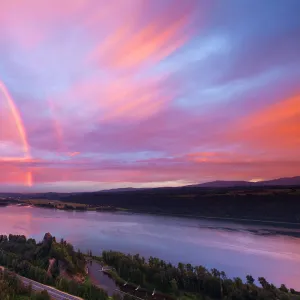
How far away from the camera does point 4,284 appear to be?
9.16 meters

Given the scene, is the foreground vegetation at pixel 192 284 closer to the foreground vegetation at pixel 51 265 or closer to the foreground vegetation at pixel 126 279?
the foreground vegetation at pixel 126 279

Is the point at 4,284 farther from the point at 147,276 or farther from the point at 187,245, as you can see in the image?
the point at 187,245

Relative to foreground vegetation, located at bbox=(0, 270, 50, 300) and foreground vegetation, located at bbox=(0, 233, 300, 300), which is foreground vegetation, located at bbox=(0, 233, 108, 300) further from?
foreground vegetation, located at bbox=(0, 270, 50, 300)

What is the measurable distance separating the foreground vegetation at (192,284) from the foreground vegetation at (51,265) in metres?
2.22

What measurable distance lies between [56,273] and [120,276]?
285 centimetres

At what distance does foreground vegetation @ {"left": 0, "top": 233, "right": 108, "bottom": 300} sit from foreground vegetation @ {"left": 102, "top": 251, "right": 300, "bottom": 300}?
2223 mm

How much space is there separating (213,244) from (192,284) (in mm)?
14640

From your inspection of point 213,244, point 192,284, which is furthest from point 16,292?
point 213,244

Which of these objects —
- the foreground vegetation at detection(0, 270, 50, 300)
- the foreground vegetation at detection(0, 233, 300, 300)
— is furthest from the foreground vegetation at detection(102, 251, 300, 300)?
the foreground vegetation at detection(0, 270, 50, 300)

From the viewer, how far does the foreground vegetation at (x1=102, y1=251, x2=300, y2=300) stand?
1127cm

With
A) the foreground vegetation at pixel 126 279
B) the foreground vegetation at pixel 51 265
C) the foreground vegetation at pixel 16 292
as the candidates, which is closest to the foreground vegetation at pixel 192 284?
the foreground vegetation at pixel 126 279

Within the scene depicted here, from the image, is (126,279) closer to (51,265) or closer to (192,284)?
(192,284)

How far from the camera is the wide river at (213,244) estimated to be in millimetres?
19750

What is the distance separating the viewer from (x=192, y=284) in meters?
12.8
